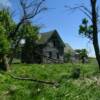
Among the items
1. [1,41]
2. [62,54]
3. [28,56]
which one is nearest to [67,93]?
[1,41]

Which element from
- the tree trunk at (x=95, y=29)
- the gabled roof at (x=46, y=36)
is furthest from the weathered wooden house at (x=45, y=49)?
the tree trunk at (x=95, y=29)

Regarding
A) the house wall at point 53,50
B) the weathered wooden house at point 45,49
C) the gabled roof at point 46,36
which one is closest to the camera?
the weathered wooden house at point 45,49

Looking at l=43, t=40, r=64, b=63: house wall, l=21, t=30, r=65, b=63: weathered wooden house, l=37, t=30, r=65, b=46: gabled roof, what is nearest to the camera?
l=21, t=30, r=65, b=63: weathered wooden house

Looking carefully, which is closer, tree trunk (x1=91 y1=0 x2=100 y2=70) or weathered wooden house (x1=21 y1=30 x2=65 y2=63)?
tree trunk (x1=91 y1=0 x2=100 y2=70)

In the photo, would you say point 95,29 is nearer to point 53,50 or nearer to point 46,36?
point 46,36

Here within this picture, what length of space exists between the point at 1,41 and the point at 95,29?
9177 mm

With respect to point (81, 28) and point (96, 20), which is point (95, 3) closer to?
point (96, 20)

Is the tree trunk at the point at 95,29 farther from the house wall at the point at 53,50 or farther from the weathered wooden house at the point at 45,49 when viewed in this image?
the house wall at the point at 53,50

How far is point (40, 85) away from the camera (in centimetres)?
1420

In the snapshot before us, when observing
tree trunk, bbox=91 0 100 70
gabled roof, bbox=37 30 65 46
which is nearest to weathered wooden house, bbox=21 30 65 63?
gabled roof, bbox=37 30 65 46

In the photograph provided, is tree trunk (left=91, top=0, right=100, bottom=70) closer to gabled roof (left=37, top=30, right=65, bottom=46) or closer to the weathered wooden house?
the weathered wooden house

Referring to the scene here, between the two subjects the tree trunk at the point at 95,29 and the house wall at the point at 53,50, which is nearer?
the tree trunk at the point at 95,29

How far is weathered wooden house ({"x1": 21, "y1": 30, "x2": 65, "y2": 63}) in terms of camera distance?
4853 cm

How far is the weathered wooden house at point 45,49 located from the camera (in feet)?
159
